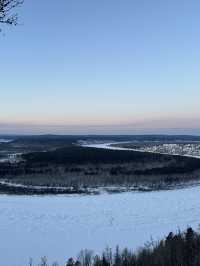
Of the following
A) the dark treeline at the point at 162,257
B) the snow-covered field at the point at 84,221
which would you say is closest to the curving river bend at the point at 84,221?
the snow-covered field at the point at 84,221

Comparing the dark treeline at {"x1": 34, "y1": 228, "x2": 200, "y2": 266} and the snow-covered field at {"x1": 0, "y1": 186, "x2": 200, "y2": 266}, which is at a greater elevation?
the dark treeline at {"x1": 34, "y1": 228, "x2": 200, "y2": 266}

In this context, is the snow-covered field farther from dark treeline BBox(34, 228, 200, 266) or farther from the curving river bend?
dark treeline BBox(34, 228, 200, 266)

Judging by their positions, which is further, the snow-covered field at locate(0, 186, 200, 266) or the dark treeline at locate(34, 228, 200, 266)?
the snow-covered field at locate(0, 186, 200, 266)

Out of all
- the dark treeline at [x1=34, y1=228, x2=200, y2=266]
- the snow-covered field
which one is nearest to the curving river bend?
the snow-covered field

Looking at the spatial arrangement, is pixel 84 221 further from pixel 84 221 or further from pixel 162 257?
pixel 162 257

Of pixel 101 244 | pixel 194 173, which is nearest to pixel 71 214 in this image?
pixel 101 244

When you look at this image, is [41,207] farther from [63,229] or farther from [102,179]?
[102,179]

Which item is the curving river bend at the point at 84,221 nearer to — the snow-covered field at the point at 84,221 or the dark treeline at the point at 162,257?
the snow-covered field at the point at 84,221

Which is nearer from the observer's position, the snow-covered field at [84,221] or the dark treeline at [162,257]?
the dark treeline at [162,257]

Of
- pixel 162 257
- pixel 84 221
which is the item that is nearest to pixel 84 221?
pixel 84 221
